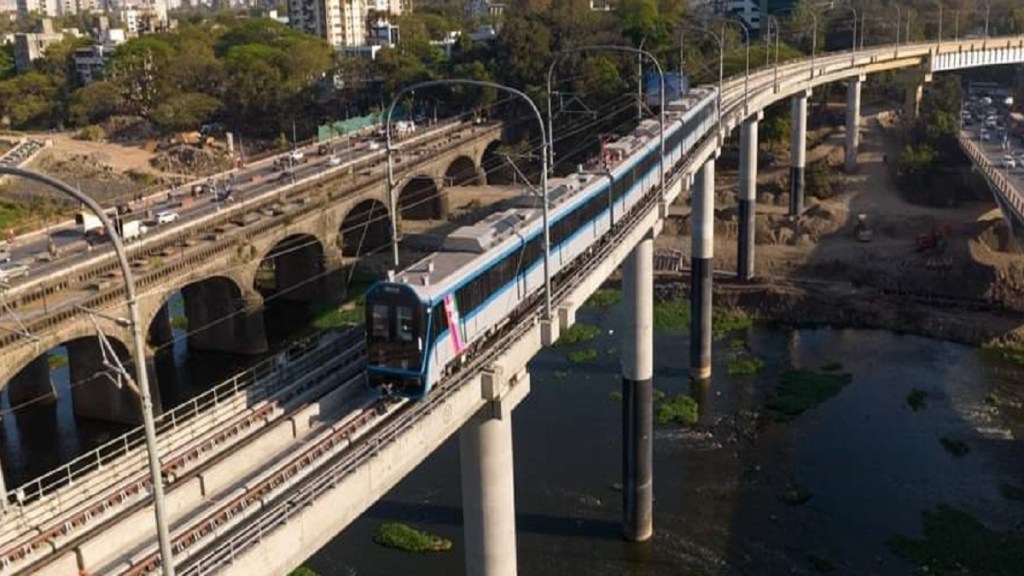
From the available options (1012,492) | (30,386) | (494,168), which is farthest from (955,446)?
(494,168)

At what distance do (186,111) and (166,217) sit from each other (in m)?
73.1

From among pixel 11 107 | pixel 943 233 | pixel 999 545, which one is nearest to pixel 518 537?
pixel 999 545

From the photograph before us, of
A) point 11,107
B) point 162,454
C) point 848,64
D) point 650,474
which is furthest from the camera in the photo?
point 11,107

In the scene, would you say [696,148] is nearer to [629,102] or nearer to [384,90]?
[629,102]

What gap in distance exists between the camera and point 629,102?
9119 cm

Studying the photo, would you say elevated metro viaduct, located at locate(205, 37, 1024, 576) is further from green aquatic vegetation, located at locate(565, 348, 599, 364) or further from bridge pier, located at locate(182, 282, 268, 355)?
bridge pier, located at locate(182, 282, 268, 355)

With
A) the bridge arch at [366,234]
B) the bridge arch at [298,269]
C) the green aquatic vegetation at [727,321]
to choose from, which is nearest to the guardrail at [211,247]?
the bridge arch at [298,269]

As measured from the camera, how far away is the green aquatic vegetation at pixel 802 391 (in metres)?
49.4

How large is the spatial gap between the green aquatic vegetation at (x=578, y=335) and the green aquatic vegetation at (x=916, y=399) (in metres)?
18.2

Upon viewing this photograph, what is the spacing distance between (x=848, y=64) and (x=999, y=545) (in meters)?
57.8

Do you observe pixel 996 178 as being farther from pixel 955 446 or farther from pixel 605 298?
pixel 955 446

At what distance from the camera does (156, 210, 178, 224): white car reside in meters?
55.2

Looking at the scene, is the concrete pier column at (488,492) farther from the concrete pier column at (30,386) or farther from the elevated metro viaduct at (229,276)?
the concrete pier column at (30,386)

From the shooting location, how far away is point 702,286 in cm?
5544
